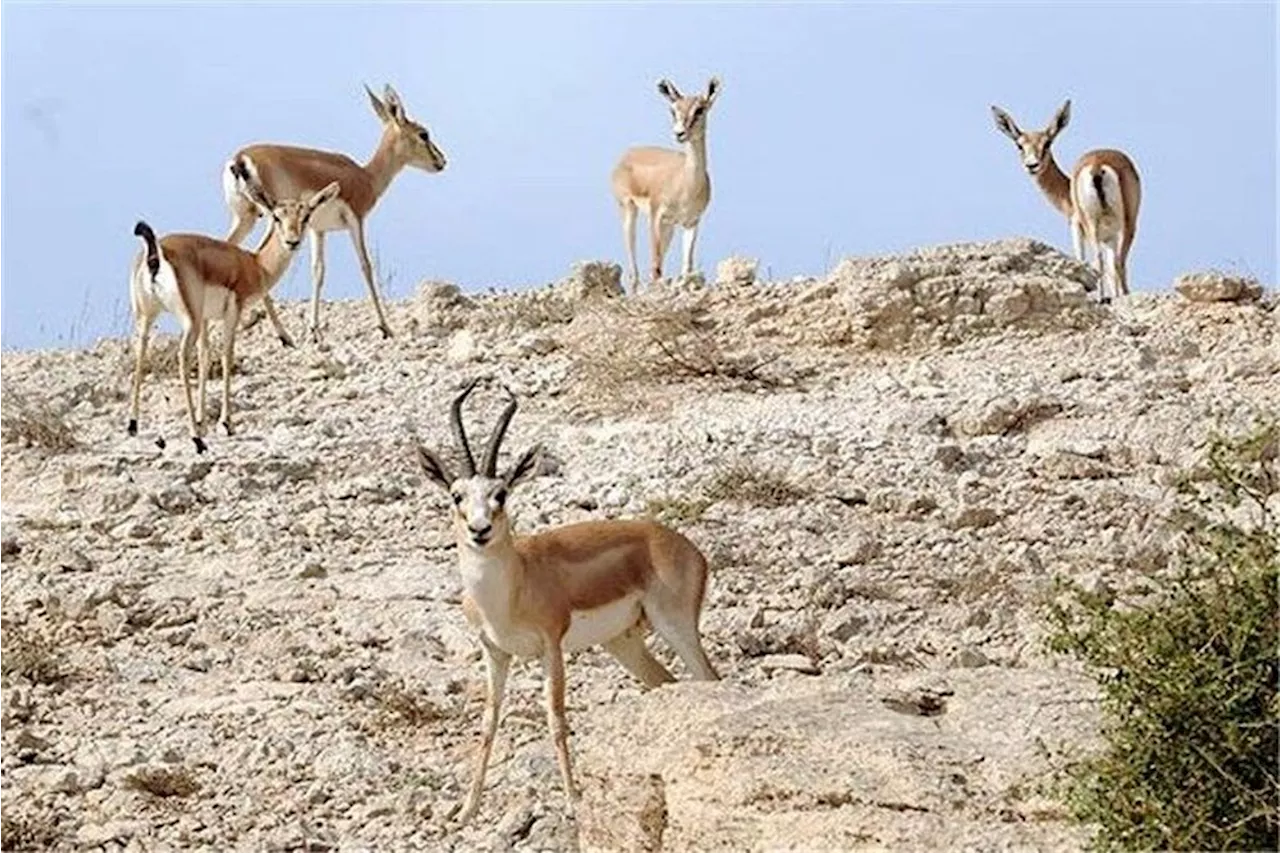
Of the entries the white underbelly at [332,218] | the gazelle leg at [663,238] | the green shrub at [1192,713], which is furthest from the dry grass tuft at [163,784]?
the gazelle leg at [663,238]

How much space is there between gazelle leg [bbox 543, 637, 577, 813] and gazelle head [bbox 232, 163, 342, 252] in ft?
26.5

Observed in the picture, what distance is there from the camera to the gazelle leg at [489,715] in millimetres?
9523

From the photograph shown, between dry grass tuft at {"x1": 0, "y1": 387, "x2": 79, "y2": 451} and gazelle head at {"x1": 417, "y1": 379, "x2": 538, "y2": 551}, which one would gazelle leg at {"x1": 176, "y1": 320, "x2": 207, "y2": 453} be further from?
gazelle head at {"x1": 417, "y1": 379, "x2": 538, "y2": 551}

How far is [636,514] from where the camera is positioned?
1329cm

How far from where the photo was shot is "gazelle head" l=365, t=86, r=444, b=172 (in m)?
21.1

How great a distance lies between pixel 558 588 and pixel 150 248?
22.6ft

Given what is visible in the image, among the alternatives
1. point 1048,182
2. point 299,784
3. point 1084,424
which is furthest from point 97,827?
point 1048,182

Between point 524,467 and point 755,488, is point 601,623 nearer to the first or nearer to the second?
point 524,467

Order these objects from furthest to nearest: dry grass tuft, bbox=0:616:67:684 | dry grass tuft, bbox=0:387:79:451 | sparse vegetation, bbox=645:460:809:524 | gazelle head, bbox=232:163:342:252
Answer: gazelle head, bbox=232:163:342:252
dry grass tuft, bbox=0:387:79:451
sparse vegetation, bbox=645:460:809:524
dry grass tuft, bbox=0:616:67:684

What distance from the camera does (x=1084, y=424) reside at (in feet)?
47.6

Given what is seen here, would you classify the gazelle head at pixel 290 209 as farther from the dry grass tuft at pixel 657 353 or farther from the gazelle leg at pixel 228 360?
the dry grass tuft at pixel 657 353

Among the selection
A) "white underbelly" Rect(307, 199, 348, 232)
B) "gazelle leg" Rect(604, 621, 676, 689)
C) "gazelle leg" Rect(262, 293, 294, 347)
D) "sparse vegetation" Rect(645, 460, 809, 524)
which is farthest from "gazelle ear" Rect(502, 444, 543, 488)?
"white underbelly" Rect(307, 199, 348, 232)

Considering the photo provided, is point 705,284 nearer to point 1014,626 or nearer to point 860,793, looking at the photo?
point 1014,626

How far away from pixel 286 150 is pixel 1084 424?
7790mm
